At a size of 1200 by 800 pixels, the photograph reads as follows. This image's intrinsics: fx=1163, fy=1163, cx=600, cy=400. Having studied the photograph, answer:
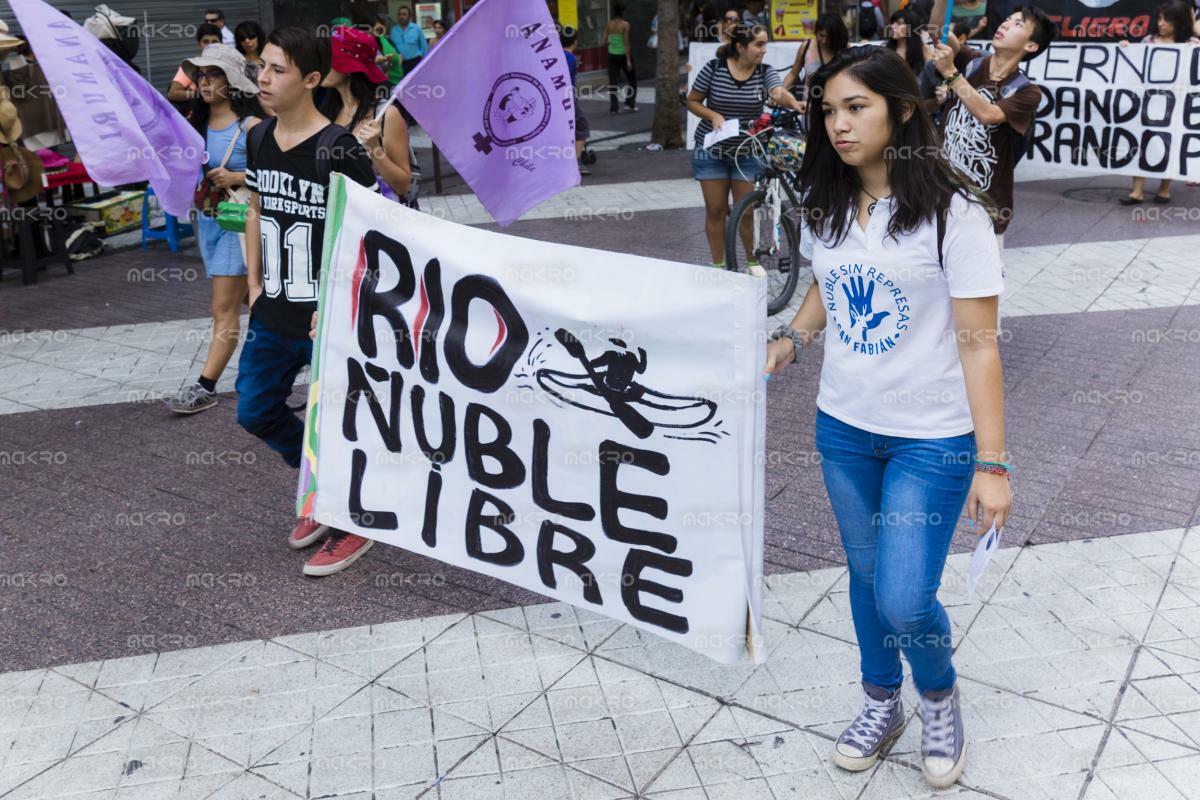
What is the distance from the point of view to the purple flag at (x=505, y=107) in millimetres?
4539

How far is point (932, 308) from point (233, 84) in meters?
4.56

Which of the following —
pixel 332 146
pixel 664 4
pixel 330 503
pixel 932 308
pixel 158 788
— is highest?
pixel 664 4

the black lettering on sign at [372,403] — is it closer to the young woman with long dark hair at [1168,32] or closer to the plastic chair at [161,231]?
the plastic chair at [161,231]

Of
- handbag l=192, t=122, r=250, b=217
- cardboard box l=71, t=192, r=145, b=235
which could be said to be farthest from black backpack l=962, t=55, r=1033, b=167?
cardboard box l=71, t=192, r=145, b=235

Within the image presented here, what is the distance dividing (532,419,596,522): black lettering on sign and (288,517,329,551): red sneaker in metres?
1.59

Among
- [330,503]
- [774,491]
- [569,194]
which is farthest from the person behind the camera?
[569,194]

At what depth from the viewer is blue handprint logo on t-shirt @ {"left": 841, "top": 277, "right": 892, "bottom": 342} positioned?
2.86 m

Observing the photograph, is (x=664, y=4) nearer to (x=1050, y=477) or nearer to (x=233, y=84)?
(x=233, y=84)

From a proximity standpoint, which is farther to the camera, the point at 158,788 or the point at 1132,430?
the point at 1132,430

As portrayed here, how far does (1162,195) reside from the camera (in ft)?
34.9

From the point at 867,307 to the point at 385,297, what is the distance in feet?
5.28

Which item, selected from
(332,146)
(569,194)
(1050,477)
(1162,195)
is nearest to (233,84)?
(332,146)

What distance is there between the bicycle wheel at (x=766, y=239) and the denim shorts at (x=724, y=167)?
0.60 ft

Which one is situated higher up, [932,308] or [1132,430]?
[932,308]
